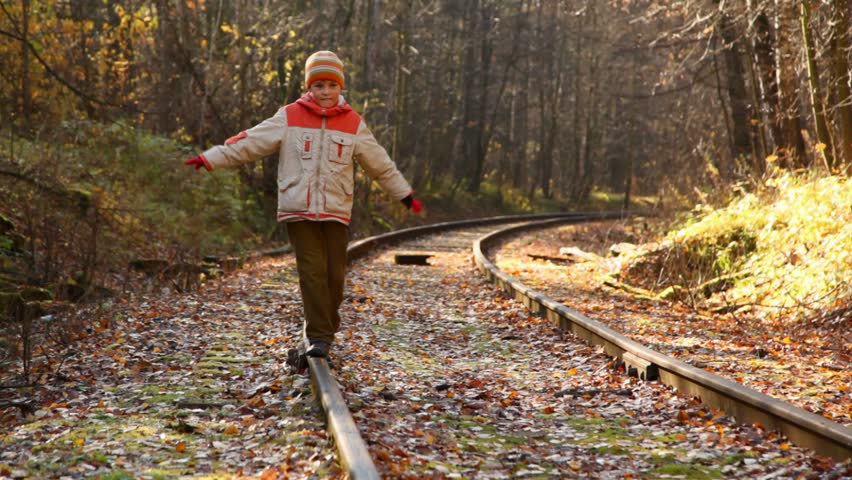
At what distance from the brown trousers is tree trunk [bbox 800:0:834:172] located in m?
8.29

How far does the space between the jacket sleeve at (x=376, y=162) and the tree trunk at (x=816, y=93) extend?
305 inches

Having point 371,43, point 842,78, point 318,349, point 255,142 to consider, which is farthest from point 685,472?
point 371,43

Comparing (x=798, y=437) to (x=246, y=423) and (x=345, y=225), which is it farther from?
(x=345, y=225)

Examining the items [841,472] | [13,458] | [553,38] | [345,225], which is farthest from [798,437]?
[553,38]

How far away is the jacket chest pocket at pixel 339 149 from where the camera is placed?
21.0 ft

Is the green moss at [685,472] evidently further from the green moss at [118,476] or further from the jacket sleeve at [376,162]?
the jacket sleeve at [376,162]

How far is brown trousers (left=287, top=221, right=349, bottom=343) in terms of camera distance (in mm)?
6512

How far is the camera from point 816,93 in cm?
1296

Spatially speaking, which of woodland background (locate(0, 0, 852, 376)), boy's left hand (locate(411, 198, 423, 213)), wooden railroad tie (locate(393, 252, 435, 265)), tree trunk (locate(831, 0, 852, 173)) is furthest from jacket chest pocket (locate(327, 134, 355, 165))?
wooden railroad tie (locate(393, 252, 435, 265))

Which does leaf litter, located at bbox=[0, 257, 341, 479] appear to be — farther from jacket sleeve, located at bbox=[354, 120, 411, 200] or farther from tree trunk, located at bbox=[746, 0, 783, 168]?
tree trunk, located at bbox=[746, 0, 783, 168]

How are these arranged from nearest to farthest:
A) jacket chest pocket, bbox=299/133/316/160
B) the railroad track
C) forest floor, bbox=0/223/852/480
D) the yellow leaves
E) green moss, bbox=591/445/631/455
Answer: the yellow leaves, the railroad track, forest floor, bbox=0/223/852/480, green moss, bbox=591/445/631/455, jacket chest pocket, bbox=299/133/316/160

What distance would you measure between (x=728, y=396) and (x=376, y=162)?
2.98 metres

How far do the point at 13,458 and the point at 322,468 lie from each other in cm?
158

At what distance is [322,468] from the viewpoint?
163 inches
